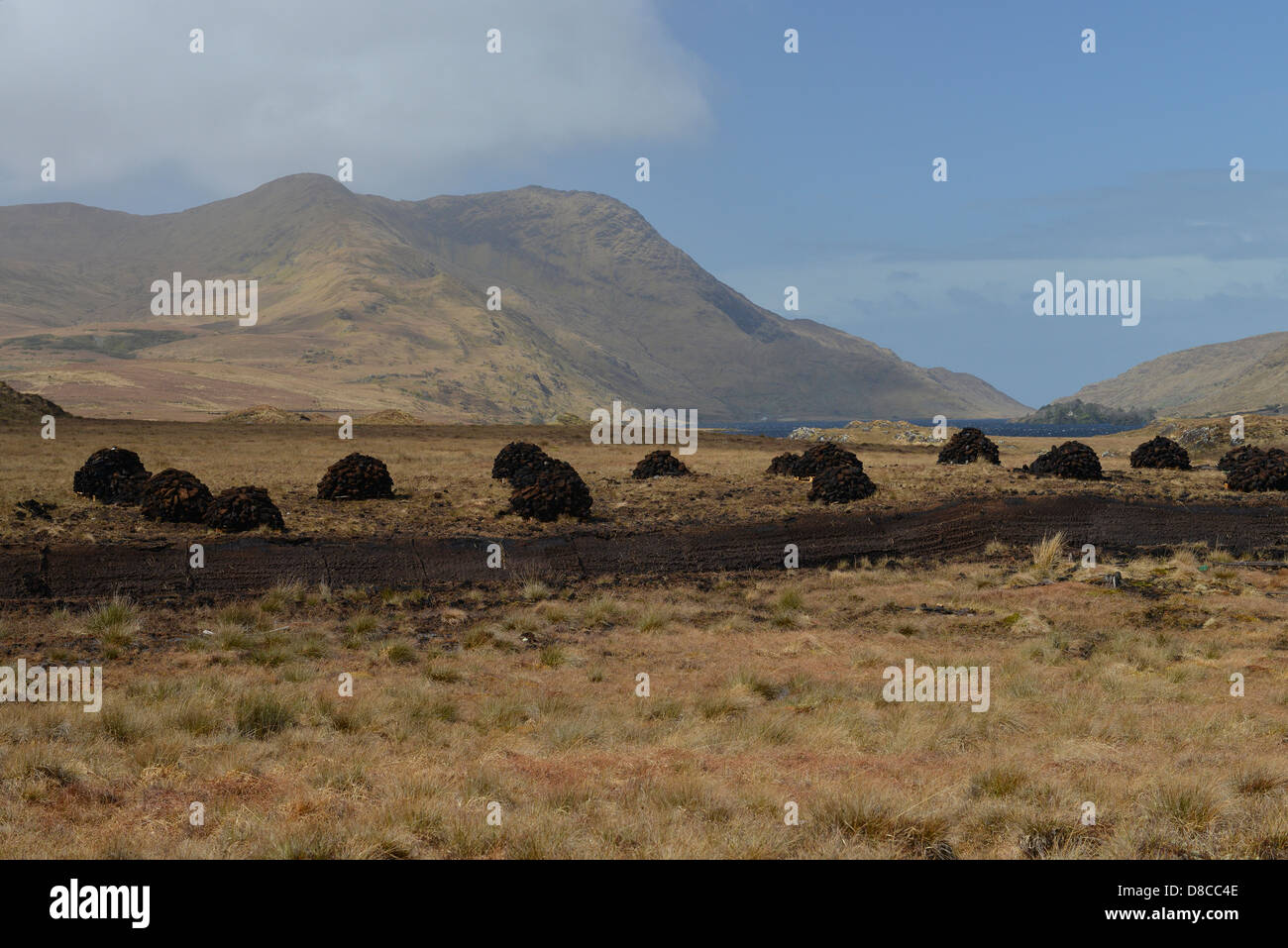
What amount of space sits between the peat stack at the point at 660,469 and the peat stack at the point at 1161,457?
18444 mm

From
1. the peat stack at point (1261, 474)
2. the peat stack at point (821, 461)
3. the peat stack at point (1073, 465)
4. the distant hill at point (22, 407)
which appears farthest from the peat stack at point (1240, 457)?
the distant hill at point (22, 407)

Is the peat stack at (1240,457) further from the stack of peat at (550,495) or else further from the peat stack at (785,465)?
the stack of peat at (550,495)

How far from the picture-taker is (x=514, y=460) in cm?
2944

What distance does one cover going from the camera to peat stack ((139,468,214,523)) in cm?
2086

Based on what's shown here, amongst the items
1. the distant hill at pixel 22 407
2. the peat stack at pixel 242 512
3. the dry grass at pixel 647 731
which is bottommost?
the dry grass at pixel 647 731

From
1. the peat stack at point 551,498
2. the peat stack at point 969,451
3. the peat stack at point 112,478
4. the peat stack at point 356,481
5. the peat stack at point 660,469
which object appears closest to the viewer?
the peat stack at point 112,478

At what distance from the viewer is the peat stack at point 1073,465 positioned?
102ft

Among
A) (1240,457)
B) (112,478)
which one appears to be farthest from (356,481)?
(1240,457)

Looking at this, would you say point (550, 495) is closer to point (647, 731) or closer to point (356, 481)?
point (356, 481)

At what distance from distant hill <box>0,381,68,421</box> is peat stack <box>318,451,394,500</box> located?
22.5 metres

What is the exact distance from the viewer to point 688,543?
23.2 m

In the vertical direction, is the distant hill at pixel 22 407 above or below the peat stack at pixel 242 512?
above

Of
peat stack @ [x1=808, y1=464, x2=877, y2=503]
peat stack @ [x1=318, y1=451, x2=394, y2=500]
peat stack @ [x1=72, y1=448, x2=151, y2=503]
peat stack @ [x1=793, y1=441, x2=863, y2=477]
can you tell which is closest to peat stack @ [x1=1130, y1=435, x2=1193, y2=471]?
peat stack @ [x1=793, y1=441, x2=863, y2=477]
